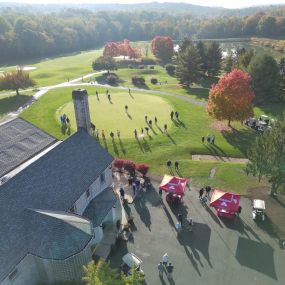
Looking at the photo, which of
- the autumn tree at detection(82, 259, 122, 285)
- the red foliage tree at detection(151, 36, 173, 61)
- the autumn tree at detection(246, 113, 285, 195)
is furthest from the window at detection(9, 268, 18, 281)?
the red foliage tree at detection(151, 36, 173, 61)

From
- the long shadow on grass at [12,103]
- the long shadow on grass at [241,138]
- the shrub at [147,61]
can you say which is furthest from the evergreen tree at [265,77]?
the shrub at [147,61]

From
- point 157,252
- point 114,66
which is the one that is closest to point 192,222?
point 157,252

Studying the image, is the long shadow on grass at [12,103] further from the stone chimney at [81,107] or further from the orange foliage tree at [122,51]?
the orange foliage tree at [122,51]

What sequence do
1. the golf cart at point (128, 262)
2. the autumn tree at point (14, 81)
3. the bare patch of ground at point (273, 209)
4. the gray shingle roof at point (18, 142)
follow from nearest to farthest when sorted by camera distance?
the golf cart at point (128, 262), the bare patch of ground at point (273, 209), the gray shingle roof at point (18, 142), the autumn tree at point (14, 81)

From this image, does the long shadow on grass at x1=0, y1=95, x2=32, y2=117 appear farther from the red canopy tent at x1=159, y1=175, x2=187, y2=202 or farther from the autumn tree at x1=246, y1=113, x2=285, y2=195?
the autumn tree at x1=246, y1=113, x2=285, y2=195

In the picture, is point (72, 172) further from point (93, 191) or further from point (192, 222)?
point (192, 222)

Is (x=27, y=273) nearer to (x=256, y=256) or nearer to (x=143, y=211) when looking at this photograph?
(x=143, y=211)

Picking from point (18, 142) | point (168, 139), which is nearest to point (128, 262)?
point (18, 142)
